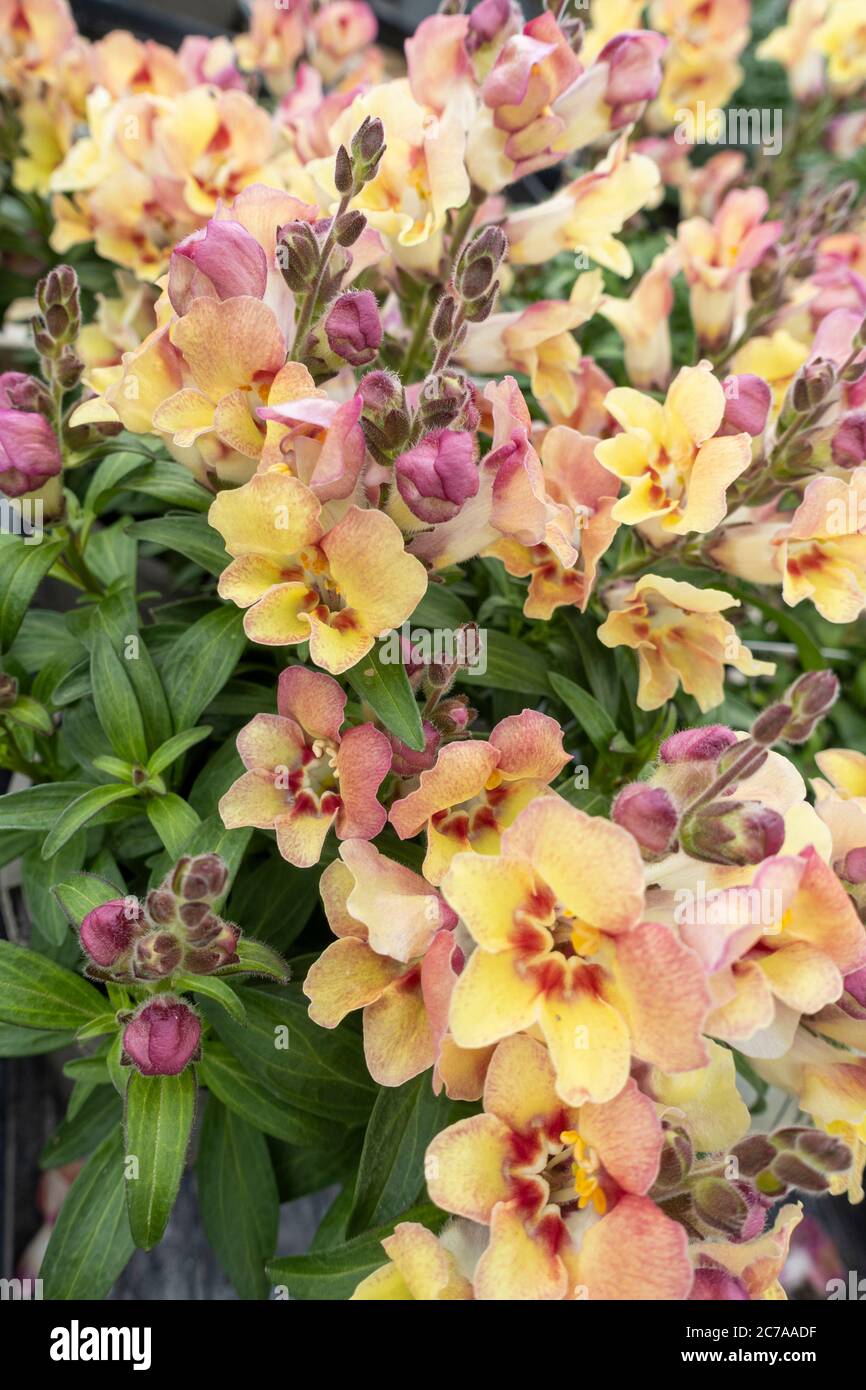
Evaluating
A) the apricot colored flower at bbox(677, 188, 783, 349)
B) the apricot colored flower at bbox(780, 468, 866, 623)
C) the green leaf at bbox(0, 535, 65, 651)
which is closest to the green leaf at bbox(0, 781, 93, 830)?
the green leaf at bbox(0, 535, 65, 651)

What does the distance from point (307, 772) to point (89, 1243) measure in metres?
0.42

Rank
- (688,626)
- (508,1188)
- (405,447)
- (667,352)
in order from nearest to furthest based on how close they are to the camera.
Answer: (508,1188) → (405,447) → (688,626) → (667,352)

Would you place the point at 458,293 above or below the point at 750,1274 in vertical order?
above

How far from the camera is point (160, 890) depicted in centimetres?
57

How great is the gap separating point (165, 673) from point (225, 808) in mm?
185

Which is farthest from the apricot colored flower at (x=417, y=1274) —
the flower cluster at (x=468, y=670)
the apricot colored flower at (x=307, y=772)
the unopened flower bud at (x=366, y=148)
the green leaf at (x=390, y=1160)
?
the unopened flower bud at (x=366, y=148)

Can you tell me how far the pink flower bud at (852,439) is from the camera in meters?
0.75

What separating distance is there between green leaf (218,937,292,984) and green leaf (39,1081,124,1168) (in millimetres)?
330

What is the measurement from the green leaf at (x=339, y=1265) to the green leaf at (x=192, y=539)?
18.9 inches

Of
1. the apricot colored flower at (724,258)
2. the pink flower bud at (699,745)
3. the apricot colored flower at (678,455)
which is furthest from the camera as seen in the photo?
the apricot colored flower at (724,258)

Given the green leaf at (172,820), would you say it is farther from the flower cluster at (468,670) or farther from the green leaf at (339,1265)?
the green leaf at (339,1265)

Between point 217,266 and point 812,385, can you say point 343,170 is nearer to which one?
point 217,266
